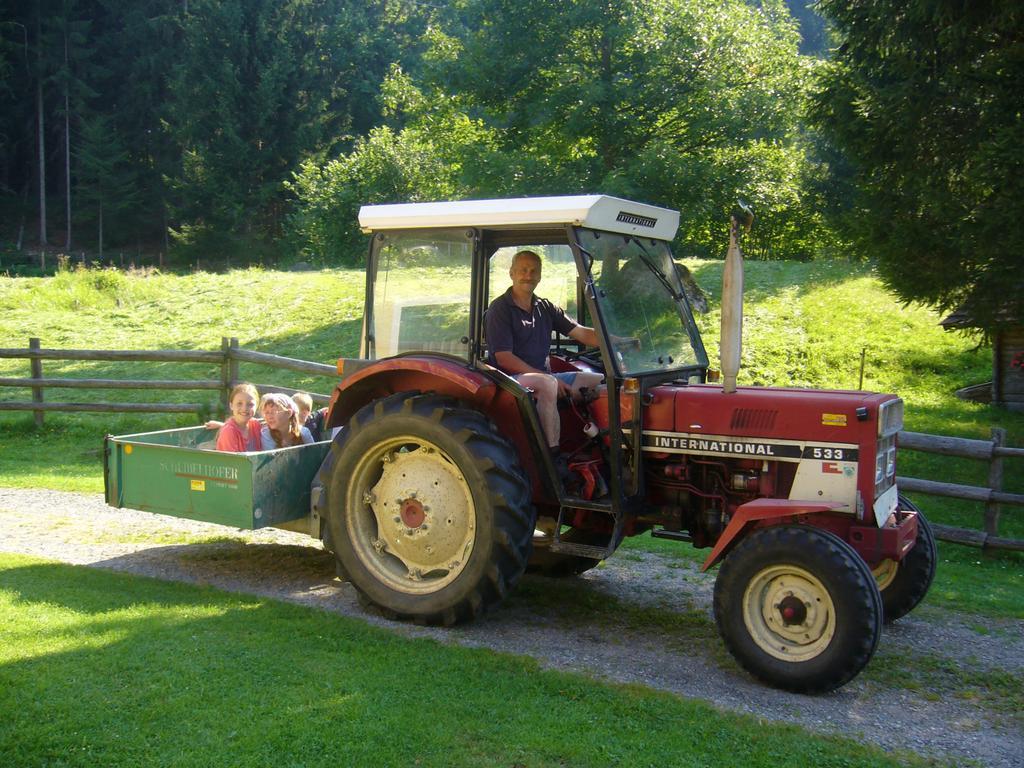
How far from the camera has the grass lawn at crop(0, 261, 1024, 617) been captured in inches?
467

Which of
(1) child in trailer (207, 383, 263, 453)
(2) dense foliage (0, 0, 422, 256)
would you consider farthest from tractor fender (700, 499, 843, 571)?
(2) dense foliage (0, 0, 422, 256)

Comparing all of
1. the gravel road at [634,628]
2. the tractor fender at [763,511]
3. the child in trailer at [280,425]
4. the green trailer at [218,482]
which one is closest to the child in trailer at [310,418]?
the child in trailer at [280,425]

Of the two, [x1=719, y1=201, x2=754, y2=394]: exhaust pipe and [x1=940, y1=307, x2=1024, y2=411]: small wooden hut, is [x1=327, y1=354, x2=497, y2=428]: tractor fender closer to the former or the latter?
[x1=719, y1=201, x2=754, y2=394]: exhaust pipe

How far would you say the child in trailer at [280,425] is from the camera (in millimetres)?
7625

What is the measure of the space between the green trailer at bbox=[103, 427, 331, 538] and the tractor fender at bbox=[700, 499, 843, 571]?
286 centimetres

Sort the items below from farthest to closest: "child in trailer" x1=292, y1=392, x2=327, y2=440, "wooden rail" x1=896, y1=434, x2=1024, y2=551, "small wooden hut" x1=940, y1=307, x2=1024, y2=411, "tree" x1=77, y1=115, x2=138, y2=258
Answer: "tree" x1=77, y1=115, x2=138, y2=258 → "small wooden hut" x1=940, y1=307, x2=1024, y2=411 → "wooden rail" x1=896, y1=434, x2=1024, y2=551 → "child in trailer" x1=292, y1=392, x2=327, y2=440

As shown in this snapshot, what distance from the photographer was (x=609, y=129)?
19.0m

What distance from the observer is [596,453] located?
20.1 ft

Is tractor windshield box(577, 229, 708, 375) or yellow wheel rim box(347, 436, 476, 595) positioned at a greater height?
tractor windshield box(577, 229, 708, 375)

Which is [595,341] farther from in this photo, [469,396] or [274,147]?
[274,147]

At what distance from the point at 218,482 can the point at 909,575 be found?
4.53 m

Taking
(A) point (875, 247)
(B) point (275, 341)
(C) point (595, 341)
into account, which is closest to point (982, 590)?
(C) point (595, 341)

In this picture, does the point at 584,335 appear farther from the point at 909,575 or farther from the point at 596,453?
the point at 909,575

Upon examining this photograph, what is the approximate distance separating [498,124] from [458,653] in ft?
61.6
